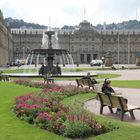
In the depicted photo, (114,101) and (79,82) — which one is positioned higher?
(114,101)

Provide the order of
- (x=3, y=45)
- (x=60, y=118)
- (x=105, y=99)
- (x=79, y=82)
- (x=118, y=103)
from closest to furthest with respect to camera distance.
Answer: (x=60, y=118) → (x=118, y=103) → (x=105, y=99) → (x=79, y=82) → (x=3, y=45)

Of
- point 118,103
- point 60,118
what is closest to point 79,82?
point 118,103

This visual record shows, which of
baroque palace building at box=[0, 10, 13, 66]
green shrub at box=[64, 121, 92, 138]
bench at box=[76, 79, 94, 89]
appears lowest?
green shrub at box=[64, 121, 92, 138]

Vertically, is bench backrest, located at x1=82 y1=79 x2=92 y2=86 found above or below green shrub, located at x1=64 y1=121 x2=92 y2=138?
above

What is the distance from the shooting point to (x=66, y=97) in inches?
990

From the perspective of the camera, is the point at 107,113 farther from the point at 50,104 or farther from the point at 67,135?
the point at 67,135

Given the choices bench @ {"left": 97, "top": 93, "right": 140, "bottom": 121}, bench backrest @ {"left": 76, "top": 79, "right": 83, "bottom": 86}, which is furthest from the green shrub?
bench backrest @ {"left": 76, "top": 79, "right": 83, "bottom": 86}

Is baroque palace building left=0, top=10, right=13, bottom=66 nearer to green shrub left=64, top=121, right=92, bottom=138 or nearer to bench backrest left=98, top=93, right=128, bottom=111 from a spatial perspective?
bench backrest left=98, top=93, right=128, bottom=111

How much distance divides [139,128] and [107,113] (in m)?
4.36

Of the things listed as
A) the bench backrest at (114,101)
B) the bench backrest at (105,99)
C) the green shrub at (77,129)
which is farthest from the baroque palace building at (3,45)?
the green shrub at (77,129)

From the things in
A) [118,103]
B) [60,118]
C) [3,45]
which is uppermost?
[3,45]

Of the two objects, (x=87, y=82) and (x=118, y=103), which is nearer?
(x=118, y=103)

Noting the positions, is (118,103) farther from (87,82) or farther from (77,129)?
(87,82)

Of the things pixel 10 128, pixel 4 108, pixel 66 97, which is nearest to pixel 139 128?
pixel 10 128
